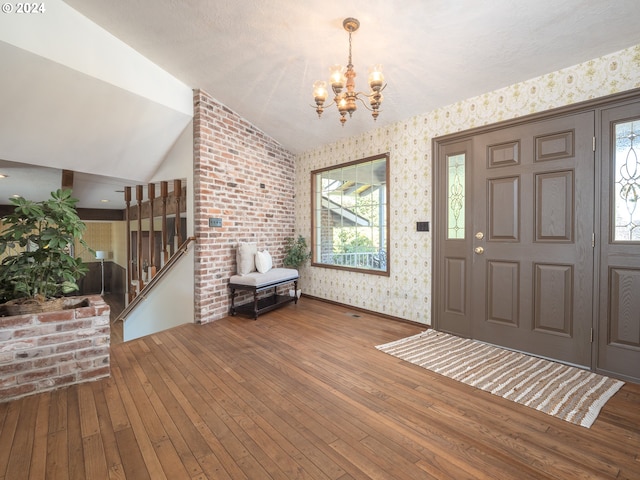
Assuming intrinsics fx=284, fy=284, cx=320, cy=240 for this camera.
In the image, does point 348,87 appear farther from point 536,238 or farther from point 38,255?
point 38,255

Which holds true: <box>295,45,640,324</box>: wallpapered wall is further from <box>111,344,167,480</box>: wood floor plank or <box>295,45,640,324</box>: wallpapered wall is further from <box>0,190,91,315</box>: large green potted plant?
<box>0,190,91,315</box>: large green potted plant

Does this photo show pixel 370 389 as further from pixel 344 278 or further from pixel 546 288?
pixel 344 278

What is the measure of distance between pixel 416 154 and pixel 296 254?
248 cm

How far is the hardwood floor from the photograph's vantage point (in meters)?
1.44

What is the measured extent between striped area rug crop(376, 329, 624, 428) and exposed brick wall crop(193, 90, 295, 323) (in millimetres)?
2363

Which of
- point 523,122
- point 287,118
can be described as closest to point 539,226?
point 523,122

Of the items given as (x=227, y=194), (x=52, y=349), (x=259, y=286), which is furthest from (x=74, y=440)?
(x=227, y=194)

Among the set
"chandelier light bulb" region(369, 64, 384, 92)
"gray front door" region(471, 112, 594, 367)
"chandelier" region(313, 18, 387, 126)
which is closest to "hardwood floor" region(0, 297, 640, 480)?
"gray front door" region(471, 112, 594, 367)

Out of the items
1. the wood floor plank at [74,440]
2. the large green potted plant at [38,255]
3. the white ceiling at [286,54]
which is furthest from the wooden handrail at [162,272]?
the wood floor plank at [74,440]

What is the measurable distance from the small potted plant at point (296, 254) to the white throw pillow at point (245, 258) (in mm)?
880

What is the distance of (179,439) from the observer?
1.64 metres

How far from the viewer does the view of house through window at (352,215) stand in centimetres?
405

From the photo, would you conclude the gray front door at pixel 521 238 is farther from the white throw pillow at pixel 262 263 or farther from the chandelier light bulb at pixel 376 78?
the white throw pillow at pixel 262 263

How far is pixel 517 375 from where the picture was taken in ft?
7.77
